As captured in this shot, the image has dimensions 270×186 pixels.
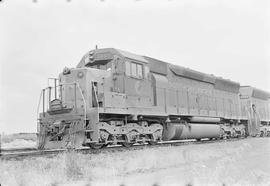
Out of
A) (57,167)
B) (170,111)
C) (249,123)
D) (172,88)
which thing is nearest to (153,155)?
(57,167)

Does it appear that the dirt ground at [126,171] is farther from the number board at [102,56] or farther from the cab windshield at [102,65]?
the number board at [102,56]

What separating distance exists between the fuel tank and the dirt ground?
138 inches

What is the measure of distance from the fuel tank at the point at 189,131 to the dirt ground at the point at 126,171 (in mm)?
3503

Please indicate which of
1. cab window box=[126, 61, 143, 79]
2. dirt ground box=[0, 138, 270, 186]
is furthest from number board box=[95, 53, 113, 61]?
dirt ground box=[0, 138, 270, 186]

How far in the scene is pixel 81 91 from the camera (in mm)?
8852

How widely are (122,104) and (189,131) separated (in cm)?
429

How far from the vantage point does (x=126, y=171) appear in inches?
243

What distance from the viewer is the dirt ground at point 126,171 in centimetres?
480

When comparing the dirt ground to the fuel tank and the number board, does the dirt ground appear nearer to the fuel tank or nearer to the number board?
the number board

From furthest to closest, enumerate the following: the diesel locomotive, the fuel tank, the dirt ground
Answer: the fuel tank < the diesel locomotive < the dirt ground

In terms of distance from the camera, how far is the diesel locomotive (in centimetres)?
844

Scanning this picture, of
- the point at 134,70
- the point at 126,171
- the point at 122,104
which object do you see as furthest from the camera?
the point at 134,70

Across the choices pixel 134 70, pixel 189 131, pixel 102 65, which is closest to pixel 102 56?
pixel 102 65

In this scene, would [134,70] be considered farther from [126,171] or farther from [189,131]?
[126,171]
